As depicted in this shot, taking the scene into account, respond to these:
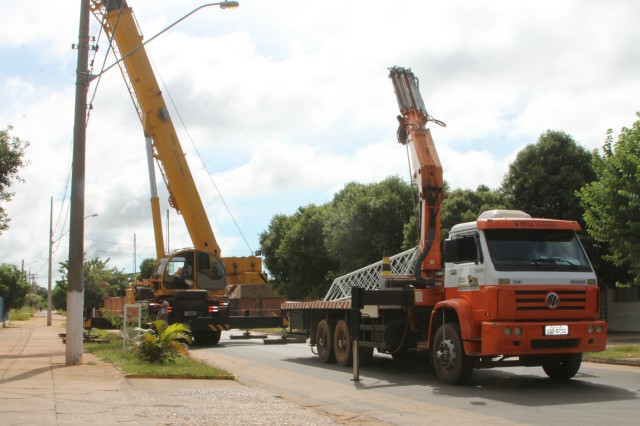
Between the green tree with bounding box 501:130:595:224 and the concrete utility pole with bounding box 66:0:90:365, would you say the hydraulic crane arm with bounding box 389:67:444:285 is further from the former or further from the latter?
the green tree with bounding box 501:130:595:224

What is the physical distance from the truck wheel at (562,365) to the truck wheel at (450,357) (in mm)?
1533

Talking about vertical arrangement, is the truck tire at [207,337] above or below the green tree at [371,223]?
below

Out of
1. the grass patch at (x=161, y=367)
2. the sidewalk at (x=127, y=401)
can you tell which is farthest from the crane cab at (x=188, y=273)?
the sidewalk at (x=127, y=401)

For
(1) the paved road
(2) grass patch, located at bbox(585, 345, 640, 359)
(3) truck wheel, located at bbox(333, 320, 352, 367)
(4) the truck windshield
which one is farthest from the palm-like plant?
(2) grass patch, located at bbox(585, 345, 640, 359)

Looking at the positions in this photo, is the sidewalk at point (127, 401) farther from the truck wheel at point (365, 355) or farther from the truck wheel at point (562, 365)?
the truck wheel at point (562, 365)

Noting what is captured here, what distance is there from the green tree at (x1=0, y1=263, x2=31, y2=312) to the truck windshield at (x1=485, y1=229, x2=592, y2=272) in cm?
5882

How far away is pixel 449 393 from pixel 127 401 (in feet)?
16.2

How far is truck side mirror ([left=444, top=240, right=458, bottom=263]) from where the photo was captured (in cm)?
1315

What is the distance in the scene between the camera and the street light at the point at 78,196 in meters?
15.4

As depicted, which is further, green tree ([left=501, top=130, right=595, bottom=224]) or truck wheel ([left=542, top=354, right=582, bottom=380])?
green tree ([left=501, top=130, right=595, bottom=224])

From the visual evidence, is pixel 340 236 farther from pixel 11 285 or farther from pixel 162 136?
pixel 11 285

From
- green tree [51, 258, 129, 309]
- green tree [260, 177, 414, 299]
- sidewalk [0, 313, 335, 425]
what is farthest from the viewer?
green tree [51, 258, 129, 309]

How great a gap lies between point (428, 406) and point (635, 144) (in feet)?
30.7

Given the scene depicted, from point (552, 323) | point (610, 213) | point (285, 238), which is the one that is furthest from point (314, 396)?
point (285, 238)
